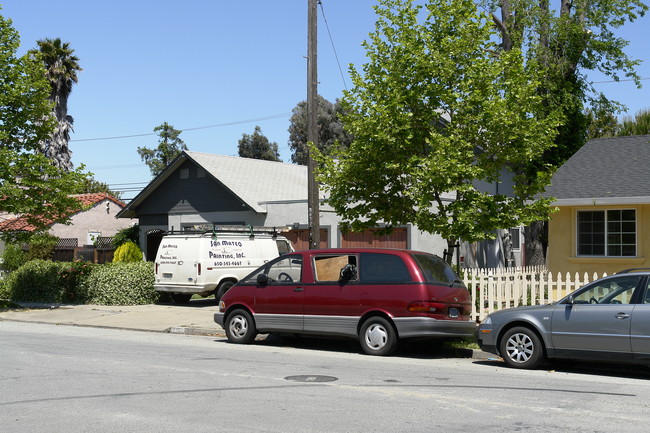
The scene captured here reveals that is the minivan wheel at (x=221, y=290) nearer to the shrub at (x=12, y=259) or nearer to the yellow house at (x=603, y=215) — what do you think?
the yellow house at (x=603, y=215)

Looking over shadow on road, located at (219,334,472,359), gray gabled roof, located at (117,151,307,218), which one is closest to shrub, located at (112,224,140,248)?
gray gabled roof, located at (117,151,307,218)

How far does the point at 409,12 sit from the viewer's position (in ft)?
48.8

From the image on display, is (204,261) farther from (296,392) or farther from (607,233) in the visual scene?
(296,392)

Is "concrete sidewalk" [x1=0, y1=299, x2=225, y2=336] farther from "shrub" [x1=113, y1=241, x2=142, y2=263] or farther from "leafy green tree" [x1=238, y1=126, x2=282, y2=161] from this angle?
"leafy green tree" [x1=238, y1=126, x2=282, y2=161]

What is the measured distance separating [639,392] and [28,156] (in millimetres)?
17235

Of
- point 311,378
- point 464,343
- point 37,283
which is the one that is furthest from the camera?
point 37,283

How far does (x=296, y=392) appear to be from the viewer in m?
8.66

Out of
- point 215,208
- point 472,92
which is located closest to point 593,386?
point 472,92

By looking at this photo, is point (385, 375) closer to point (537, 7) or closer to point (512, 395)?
point (512, 395)

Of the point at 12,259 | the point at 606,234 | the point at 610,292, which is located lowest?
the point at 610,292

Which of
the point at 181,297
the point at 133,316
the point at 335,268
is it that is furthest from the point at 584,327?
the point at 181,297

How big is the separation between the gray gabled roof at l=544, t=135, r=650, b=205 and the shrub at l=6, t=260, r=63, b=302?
586 inches

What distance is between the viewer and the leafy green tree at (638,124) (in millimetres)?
35375

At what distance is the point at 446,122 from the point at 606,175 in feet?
19.5
